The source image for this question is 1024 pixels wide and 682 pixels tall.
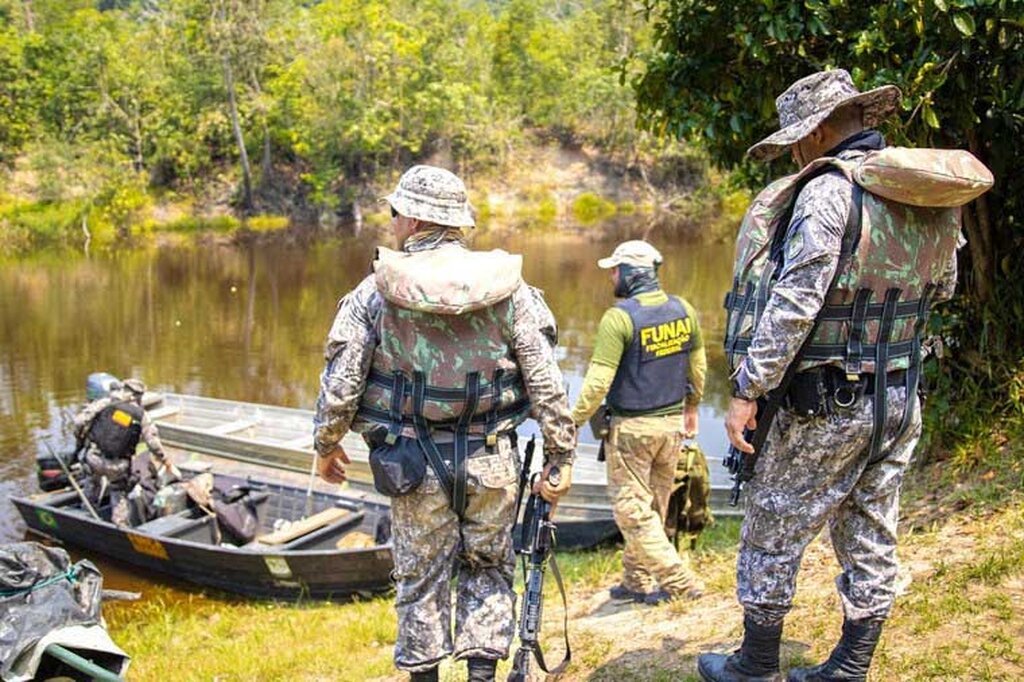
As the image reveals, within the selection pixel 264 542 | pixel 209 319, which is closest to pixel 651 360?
pixel 264 542

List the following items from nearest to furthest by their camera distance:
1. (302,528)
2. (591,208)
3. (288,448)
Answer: (302,528) < (288,448) < (591,208)

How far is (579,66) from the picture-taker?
45.8 metres

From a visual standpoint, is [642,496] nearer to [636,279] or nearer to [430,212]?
[636,279]

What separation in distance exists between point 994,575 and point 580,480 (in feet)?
14.3

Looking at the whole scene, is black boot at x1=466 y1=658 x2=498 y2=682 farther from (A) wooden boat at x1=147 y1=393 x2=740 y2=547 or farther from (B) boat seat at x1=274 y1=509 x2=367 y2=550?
(B) boat seat at x1=274 y1=509 x2=367 y2=550

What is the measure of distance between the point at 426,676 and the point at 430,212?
1.64m

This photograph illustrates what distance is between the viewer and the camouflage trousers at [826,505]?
2.85 metres

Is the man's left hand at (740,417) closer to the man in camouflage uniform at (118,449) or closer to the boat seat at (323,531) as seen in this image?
the boat seat at (323,531)

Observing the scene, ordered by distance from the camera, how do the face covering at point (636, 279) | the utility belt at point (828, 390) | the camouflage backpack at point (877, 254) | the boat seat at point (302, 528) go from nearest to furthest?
the camouflage backpack at point (877, 254)
the utility belt at point (828, 390)
the face covering at point (636, 279)
the boat seat at point (302, 528)

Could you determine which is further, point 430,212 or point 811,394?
point 430,212

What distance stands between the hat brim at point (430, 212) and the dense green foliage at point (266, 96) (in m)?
36.7

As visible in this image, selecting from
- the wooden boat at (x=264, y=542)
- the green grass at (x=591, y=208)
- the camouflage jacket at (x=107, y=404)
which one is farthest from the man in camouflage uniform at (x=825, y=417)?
the green grass at (x=591, y=208)

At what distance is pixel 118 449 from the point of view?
787 cm

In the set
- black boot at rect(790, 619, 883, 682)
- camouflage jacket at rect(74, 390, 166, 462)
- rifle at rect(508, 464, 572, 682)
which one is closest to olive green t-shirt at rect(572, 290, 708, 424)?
rifle at rect(508, 464, 572, 682)
